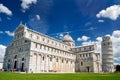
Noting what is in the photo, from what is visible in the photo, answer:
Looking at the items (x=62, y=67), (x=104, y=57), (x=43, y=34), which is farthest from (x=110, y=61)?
(x=43, y=34)

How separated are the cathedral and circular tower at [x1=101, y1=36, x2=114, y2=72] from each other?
1336 centimetres

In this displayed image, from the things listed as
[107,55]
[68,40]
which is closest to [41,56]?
[68,40]

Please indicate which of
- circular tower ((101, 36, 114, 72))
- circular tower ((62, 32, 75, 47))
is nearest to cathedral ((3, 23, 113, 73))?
circular tower ((62, 32, 75, 47))

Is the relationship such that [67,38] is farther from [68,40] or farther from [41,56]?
[41,56]

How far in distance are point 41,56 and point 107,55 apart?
5021 cm

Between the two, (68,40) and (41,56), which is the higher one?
(68,40)

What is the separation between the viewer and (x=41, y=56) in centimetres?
5244

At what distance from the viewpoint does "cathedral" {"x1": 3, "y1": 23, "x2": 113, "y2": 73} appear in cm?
4928

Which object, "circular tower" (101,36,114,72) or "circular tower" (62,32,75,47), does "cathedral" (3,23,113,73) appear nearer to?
"circular tower" (62,32,75,47)

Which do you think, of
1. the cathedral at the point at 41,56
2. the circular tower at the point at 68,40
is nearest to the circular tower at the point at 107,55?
the cathedral at the point at 41,56

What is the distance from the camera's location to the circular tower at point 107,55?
276ft

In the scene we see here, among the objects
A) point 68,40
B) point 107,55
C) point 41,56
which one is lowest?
point 41,56

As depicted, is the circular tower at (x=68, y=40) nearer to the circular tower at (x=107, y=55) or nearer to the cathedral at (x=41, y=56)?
the cathedral at (x=41, y=56)

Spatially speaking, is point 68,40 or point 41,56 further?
point 68,40
